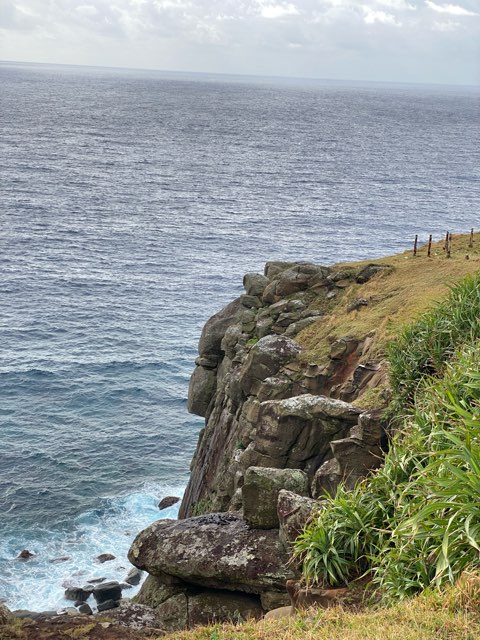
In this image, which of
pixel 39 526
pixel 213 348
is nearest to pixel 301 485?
pixel 213 348

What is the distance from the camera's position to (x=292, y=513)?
1902 centimetres

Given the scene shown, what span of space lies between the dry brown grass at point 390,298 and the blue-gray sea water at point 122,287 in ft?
69.3

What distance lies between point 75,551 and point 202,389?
13.9 meters

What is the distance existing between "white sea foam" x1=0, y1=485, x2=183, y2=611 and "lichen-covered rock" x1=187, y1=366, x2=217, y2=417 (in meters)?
10.8

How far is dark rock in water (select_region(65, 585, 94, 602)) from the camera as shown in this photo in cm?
4381

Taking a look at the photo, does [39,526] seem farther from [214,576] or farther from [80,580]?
[214,576]

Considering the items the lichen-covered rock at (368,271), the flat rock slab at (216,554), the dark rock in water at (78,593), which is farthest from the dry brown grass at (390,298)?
the dark rock in water at (78,593)

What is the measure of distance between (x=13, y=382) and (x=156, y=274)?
3281 cm

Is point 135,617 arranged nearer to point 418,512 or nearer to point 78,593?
point 418,512

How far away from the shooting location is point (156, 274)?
320 ft

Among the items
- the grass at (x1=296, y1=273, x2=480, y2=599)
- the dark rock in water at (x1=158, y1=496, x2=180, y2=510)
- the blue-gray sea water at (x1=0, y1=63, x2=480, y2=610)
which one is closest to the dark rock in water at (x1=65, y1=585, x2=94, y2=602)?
the blue-gray sea water at (x1=0, y1=63, x2=480, y2=610)

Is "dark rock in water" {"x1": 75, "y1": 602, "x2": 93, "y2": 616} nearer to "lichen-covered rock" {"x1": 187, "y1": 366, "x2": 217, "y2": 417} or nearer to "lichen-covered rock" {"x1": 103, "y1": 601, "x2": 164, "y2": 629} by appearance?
"lichen-covered rock" {"x1": 187, "y1": 366, "x2": 217, "y2": 417}

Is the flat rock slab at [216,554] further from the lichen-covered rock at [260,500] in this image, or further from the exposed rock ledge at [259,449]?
the lichen-covered rock at [260,500]

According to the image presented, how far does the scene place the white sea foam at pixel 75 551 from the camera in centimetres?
4419
